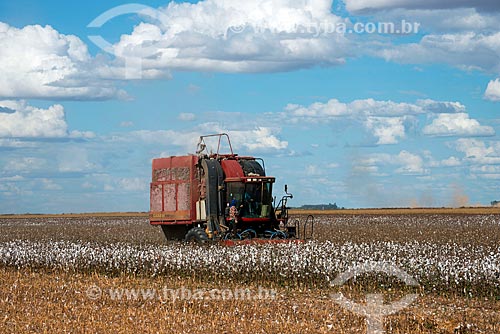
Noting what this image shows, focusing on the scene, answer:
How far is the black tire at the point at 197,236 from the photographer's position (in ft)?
76.6

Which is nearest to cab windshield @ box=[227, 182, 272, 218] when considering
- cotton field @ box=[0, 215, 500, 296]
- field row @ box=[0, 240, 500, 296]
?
cotton field @ box=[0, 215, 500, 296]

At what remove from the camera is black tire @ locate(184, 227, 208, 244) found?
76.6 ft

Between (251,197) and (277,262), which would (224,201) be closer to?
(251,197)

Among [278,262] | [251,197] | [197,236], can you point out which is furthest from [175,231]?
[278,262]

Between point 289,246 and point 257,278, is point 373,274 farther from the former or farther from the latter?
point 289,246

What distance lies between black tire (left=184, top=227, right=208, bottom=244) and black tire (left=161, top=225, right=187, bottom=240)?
4.34 feet

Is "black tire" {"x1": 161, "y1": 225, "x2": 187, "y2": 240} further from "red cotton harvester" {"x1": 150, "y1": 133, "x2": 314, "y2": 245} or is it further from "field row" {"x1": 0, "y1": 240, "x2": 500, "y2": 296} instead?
"field row" {"x1": 0, "y1": 240, "x2": 500, "y2": 296}

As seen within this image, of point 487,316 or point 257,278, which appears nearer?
point 487,316

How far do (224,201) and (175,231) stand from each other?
304 centimetres

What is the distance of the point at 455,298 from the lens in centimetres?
1538

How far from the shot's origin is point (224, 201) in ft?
78.0

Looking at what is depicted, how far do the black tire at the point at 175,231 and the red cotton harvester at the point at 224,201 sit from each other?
1.16 feet

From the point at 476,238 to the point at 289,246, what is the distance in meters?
11.4

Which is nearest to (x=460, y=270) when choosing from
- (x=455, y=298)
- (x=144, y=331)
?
(x=455, y=298)
